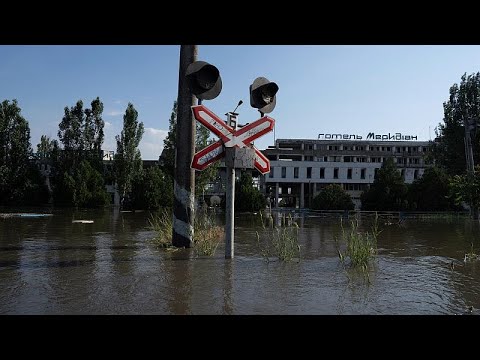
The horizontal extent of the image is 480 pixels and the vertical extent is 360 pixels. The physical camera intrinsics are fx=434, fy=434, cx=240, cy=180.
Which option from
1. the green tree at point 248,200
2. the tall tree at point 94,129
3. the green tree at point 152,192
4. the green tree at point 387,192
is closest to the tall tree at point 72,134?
the tall tree at point 94,129

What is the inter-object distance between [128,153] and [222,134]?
4419cm

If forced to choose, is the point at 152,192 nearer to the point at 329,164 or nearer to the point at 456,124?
the point at 456,124

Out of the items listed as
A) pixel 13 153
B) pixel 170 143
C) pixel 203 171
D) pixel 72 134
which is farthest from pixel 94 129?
pixel 203 171

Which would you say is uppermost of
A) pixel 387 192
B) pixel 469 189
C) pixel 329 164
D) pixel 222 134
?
pixel 329 164

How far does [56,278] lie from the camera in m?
4.84

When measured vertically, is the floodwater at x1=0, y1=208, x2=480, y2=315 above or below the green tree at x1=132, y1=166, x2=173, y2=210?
below

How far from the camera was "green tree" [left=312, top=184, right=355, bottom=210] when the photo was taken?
4325 centimetres

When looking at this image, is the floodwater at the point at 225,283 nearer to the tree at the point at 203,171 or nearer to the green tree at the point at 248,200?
the tree at the point at 203,171

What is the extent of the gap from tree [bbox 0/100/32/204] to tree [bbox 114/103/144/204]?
9909 millimetres

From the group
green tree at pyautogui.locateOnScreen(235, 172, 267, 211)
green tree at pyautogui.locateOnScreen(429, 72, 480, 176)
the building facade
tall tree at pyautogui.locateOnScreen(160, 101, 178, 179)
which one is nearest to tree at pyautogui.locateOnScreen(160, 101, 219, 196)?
tall tree at pyautogui.locateOnScreen(160, 101, 178, 179)

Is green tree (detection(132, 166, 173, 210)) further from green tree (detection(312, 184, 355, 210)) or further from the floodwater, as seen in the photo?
the floodwater

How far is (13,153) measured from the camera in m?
47.2
